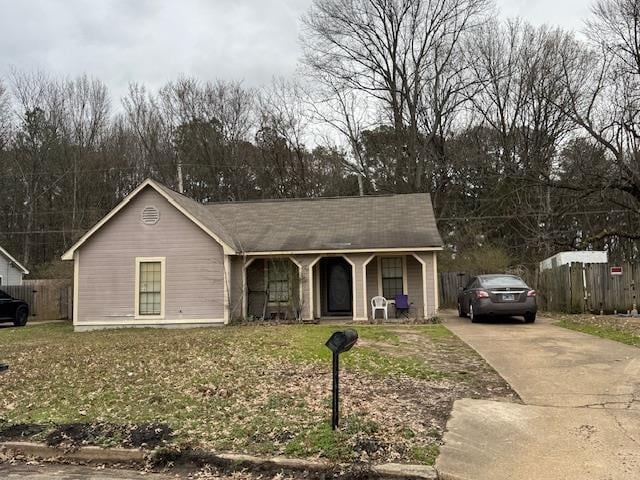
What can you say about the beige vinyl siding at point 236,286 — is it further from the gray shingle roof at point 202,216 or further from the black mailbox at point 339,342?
the black mailbox at point 339,342

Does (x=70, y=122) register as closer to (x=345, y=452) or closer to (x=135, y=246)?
(x=135, y=246)

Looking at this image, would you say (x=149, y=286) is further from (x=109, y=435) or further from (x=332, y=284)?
(x=109, y=435)

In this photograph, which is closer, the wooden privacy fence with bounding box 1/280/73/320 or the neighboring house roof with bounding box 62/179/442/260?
the neighboring house roof with bounding box 62/179/442/260

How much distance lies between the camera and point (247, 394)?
7.30 metres

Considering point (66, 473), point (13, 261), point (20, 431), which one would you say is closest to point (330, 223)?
point (20, 431)

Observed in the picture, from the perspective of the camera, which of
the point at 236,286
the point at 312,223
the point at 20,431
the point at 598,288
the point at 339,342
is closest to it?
the point at 339,342

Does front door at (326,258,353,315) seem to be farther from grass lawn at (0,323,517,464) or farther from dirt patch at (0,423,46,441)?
dirt patch at (0,423,46,441)

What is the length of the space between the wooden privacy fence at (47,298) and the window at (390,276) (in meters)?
14.2

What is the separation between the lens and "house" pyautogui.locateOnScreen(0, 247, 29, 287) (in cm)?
2778

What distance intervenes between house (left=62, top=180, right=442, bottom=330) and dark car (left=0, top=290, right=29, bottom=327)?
4638mm

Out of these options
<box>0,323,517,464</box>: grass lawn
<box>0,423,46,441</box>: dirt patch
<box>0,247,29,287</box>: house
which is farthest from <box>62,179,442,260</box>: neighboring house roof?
<box>0,247,29,287</box>: house

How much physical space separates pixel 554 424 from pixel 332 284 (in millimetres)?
14303

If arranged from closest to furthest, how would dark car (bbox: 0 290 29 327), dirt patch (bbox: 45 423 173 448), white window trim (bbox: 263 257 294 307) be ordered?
dirt patch (bbox: 45 423 173 448)
white window trim (bbox: 263 257 294 307)
dark car (bbox: 0 290 29 327)

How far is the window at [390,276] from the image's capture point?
19.0 m
